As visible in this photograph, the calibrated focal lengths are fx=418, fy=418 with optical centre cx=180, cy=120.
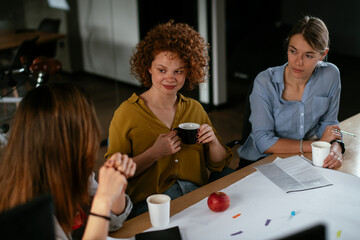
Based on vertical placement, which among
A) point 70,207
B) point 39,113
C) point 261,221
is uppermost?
point 39,113

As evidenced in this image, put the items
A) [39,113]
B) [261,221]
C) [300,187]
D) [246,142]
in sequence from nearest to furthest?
[39,113] → [261,221] → [300,187] → [246,142]

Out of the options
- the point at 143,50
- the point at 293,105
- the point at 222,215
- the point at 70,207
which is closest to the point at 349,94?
the point at 293,105

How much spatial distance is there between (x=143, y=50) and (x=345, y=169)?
3.34ft

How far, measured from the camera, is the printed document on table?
1606mm

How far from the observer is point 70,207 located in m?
1.17

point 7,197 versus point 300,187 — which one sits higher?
point 7,197

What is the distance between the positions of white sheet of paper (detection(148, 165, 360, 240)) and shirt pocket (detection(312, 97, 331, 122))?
534 millimetres

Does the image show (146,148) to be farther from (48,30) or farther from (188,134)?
(48,30)

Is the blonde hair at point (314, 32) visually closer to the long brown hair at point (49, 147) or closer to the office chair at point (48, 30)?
the long brown hair at point (49, 147)

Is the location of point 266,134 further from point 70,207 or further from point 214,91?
point 214,91

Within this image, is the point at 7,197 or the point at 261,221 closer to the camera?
the point at 7,197

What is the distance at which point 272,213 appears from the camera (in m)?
1.42

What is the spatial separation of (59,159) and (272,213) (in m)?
0.74

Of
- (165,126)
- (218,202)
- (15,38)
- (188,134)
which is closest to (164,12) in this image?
(15,38)
